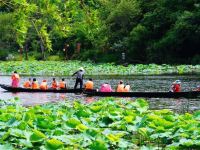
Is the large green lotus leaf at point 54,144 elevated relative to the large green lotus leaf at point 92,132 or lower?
lower

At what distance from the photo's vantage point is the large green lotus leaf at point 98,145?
8.38 m

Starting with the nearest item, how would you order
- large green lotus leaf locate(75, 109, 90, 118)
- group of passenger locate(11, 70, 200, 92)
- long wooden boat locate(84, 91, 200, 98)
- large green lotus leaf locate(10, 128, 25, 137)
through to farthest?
large green lotus leaf locate(10, 128, 25, 137) < large green lotus leaf locate(75, 109, 90, 118) < long wooden boat locate(84, 91, 200, 98) < group of passenger locate(11, 70, 200, 92)

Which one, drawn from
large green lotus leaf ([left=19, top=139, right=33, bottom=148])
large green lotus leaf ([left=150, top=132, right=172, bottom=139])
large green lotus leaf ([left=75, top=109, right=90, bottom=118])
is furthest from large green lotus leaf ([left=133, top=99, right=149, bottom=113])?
large green lotus leaf ([left=19, top=139, right=33, bottom=148])

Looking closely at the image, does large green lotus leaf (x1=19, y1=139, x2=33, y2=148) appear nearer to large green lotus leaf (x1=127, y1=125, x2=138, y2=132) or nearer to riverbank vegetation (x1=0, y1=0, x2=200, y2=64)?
large green lotus leaf (x1=127, y1=125, x2=138, y2=132)

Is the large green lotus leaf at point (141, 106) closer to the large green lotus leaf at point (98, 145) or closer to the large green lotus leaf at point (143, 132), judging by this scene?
the large green lotus leaf at point (143, 132)

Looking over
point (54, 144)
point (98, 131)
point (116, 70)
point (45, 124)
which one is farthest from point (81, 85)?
point (54, 144)

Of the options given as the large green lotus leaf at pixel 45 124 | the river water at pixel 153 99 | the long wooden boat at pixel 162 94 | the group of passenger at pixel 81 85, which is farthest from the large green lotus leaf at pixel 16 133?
the group of passenger at pixel 81 85

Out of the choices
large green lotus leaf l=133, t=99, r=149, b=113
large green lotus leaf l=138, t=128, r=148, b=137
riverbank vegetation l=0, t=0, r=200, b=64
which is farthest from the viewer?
riverbank vegetation l=0, t=0, r=200, b=64

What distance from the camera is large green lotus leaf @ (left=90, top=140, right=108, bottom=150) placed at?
8375 mm

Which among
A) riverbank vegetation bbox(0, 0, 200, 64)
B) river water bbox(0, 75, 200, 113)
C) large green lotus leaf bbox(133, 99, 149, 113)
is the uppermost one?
riverbank vegetation bbox(0, 0, 200, 64)

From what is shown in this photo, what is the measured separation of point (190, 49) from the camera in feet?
153

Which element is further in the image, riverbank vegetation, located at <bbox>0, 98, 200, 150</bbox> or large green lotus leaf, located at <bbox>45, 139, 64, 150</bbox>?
riverbank vegetation, located at <bbox>0, 98, 200, 150</bbox>

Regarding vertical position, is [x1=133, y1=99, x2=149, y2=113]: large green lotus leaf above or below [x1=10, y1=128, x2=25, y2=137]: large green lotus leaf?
above

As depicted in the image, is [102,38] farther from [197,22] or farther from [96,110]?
[96,110]
